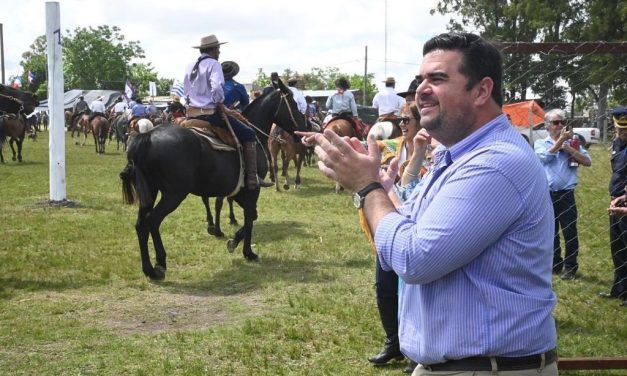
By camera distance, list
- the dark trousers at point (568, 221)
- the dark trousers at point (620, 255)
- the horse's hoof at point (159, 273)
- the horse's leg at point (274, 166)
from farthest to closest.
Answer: the horse's leg at point (274, 166) < the dark trousers at point (568, 221) < the horse's hoof at point (159, 273) < the dark trousers at point (620, 255)

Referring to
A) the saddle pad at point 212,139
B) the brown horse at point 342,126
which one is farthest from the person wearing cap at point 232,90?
the brown horse at point 342,126

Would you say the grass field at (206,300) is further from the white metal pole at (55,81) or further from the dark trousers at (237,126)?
the dark trousers at (237,126)

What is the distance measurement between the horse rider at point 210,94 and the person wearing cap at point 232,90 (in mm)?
1654

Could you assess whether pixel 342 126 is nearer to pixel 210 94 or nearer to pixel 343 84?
pixel 343 84

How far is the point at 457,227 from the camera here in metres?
2.03

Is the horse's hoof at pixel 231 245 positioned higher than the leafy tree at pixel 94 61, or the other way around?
the leafy tree at pixel 94 61

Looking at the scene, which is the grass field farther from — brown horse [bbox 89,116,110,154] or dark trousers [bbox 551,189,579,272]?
brown horse [bbox 89,116,110,154]

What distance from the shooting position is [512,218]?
207 cm

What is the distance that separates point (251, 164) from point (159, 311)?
2.78 metres

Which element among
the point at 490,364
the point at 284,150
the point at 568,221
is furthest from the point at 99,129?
the point at 490,364

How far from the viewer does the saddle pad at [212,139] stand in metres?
8.53

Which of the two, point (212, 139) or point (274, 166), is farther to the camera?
point (274, 166)

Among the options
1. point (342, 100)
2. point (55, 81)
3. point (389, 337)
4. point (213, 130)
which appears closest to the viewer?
point (389, 337)

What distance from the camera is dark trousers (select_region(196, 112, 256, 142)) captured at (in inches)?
345
